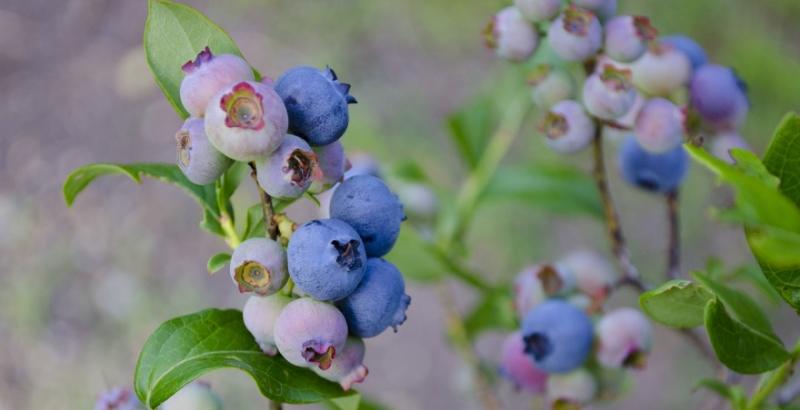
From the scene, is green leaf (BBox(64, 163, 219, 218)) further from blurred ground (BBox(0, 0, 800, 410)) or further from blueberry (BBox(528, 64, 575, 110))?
blurred ground (BBox(0, 0, 800, 410))

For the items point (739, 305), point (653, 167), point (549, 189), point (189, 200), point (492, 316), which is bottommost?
point (189, 200)

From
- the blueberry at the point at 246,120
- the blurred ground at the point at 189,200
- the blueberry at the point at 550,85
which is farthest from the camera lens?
the blurred ground at the point at 189,200

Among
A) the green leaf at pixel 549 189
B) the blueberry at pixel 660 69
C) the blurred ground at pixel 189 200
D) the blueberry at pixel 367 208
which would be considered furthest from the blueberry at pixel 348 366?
the blurred ground at pixel 189 200

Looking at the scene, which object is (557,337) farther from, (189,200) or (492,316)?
(189,200)

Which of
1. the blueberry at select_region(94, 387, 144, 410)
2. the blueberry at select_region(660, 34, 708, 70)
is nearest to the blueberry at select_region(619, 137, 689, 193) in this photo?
the blueberry at select_region(660, 34, 708, 70)

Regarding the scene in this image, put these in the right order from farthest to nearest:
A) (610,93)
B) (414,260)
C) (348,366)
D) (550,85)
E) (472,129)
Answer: (472,129) → (414,260) → (550,85) → (610,93) → (348,366)

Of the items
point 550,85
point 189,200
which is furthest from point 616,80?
point 189,200

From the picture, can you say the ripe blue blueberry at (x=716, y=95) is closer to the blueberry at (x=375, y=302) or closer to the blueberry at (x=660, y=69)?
the blueberry at (x=660, y=69)
